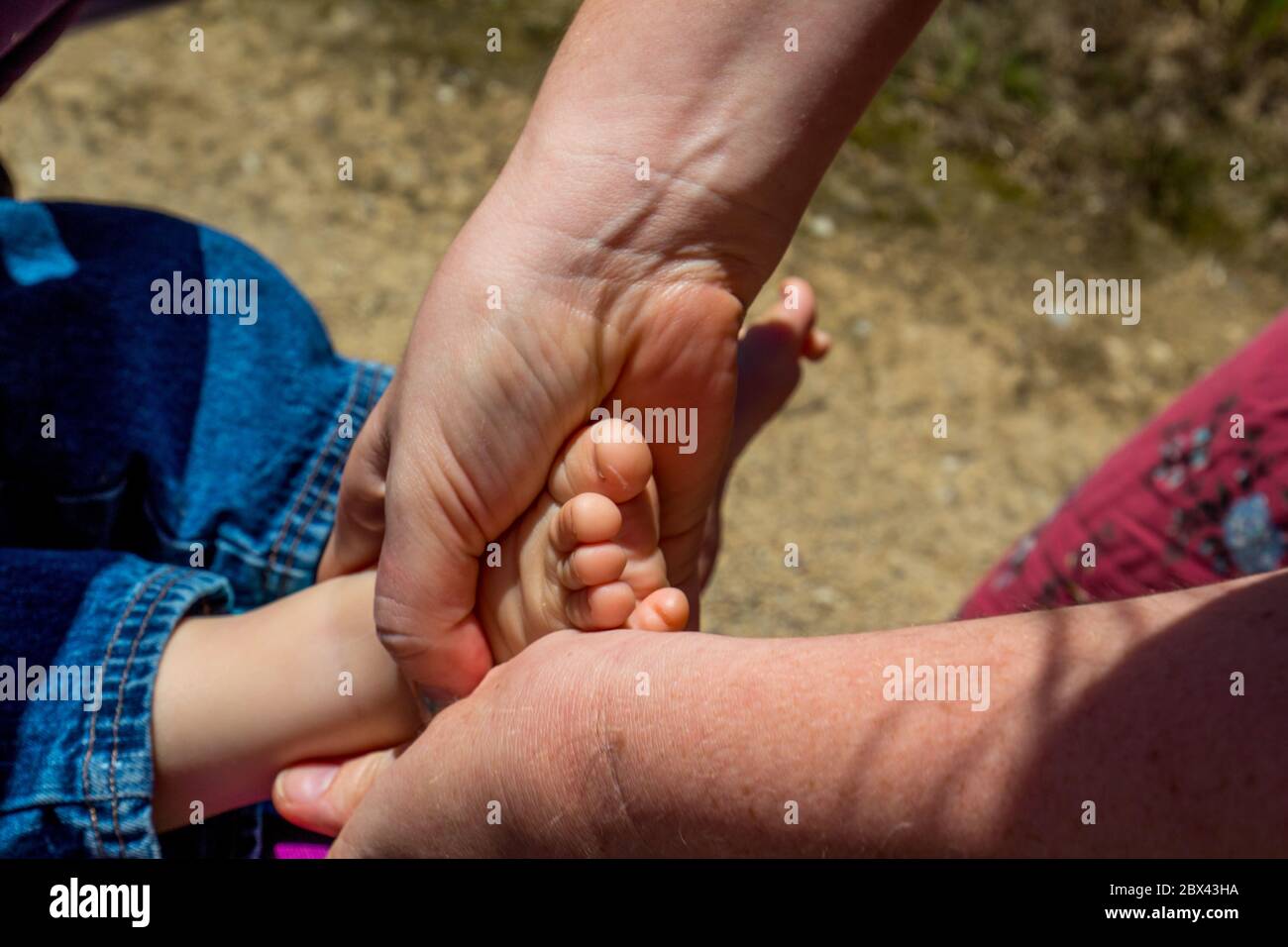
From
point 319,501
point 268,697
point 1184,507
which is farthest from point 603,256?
point 1184,507

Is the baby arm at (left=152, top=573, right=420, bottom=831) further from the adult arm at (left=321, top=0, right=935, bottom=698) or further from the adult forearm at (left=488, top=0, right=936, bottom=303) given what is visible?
the adult forearm at (left=488, top=0, right=936, bottom=303)

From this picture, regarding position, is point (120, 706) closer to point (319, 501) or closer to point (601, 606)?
point (319, 501)

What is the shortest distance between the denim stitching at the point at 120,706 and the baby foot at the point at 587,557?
26cm

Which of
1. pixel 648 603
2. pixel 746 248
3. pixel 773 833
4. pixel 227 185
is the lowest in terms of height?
pixel 773 833

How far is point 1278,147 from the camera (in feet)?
8.36

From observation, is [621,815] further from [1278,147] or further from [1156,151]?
[1278,147]

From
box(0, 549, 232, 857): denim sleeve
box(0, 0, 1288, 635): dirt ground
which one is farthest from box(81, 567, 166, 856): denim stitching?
box(0, 0, 1288, 635): dirt ground

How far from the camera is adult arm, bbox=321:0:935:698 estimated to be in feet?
3.15

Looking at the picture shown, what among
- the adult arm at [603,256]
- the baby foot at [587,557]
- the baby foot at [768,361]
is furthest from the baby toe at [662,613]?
the baby foot at [768,361]

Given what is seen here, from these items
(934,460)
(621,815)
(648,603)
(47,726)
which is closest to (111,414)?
(47,726)

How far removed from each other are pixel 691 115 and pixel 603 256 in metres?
0.13

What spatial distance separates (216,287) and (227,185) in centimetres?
109

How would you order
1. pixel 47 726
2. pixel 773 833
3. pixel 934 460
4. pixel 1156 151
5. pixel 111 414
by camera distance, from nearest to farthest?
1. pixel 773 833
2. pixel 47 726
3. pixel 111 414
4. pixel 934 460
5. pixel 1156 151

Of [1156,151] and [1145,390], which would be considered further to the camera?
[1156,151]
